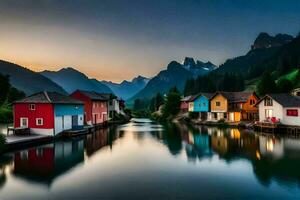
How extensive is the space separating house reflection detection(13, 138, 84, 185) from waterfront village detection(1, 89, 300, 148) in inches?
153

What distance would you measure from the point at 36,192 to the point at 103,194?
4.09 meters

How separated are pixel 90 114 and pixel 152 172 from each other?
42227mm

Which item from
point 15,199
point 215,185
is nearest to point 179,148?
point 215,185

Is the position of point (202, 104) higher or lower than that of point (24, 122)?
higher

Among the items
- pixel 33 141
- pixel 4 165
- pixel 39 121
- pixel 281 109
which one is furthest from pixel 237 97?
pixel 4 165

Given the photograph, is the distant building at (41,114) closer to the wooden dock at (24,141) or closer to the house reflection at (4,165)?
the wooden dock at (24,141)

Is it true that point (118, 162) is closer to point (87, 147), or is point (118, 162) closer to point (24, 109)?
point (87, 147)

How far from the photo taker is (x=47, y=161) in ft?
91.5

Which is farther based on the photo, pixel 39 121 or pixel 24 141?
pixel 39 121

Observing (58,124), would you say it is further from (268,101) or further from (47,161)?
(268,101)

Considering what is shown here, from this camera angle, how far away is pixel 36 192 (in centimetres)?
1828

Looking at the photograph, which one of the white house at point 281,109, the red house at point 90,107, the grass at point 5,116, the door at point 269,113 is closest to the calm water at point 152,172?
the white house at point 281,109

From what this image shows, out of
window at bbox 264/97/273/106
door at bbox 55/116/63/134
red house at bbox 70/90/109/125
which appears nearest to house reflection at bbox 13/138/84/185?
door at bbox 55/116/63/134

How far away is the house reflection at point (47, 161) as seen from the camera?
2250cm
